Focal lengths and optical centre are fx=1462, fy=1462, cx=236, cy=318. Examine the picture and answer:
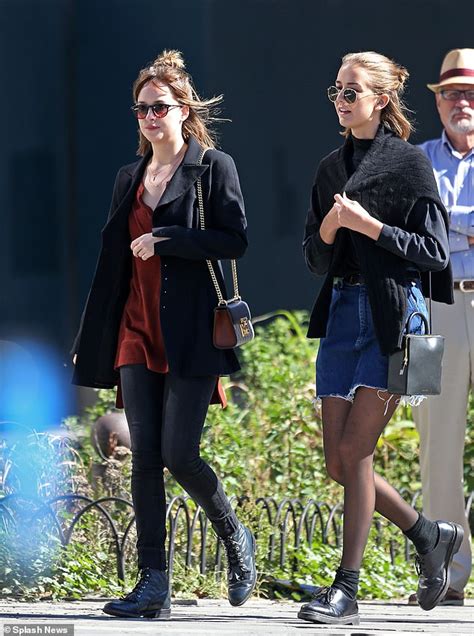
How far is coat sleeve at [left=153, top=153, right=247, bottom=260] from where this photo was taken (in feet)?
17.1

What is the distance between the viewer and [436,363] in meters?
5.23

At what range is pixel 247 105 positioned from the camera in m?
10.3

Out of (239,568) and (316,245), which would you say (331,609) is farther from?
(316,245)

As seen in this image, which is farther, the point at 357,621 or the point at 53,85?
the point at 53,85

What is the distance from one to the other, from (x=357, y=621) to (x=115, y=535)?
133 cm

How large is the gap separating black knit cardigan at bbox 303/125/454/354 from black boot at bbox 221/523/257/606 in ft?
2.68

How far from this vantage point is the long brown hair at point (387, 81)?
5.32 m

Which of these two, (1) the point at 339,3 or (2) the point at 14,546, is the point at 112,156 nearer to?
(1) the point at 339,3

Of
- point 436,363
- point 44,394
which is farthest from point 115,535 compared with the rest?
point 44,394

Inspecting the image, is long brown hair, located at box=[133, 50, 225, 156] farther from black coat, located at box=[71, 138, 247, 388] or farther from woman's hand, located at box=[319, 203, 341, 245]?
woman's hand, located at box=[319, 203, 341, 245]

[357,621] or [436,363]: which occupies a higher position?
[436,363]

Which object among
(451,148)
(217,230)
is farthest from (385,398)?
(451,148)

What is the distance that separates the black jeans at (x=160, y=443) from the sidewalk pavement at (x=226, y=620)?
307 millimetres

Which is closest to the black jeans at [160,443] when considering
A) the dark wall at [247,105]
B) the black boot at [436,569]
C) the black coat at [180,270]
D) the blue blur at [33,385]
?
the black coat at [180,270]
